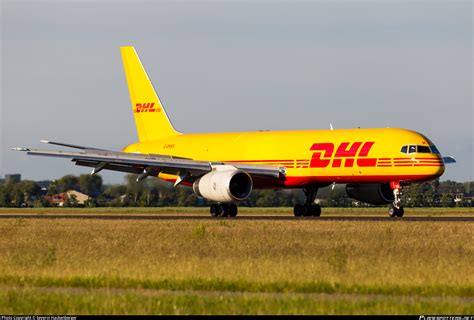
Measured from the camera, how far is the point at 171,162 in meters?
51.7

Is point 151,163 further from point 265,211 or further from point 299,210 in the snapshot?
point 265,211

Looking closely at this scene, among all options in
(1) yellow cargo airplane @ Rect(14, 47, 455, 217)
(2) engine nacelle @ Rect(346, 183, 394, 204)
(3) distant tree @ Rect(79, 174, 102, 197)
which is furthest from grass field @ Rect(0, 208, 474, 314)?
(3) distant tree @ Rect(79, 174, 102, 197)

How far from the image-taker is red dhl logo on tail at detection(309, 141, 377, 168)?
48.0 m

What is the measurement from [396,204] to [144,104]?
2009cm

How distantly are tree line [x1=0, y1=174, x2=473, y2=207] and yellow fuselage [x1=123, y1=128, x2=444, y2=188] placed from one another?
347 centimetres

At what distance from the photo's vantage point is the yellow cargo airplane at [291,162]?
47688 millimetres

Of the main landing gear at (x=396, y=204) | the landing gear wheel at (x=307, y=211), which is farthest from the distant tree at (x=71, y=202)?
the main landing gear at (x=396, y=204)

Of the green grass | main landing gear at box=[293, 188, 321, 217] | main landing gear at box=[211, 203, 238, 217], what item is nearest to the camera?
main landing gear at box=[211, 203, 238, 217]

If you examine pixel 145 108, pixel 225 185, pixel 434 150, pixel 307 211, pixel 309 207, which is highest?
pixel 145 108

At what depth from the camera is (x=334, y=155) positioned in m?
48.9

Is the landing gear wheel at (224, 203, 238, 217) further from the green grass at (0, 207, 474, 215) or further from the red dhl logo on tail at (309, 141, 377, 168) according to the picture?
the green grass at (0, 207, 474, 215)

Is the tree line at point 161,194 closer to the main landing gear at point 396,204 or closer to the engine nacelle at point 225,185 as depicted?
the engine nacelle at point 225,185

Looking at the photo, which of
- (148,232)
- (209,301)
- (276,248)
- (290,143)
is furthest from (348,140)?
(209,301)

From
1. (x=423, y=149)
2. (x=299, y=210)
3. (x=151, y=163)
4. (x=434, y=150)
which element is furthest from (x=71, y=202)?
(x=423, y=149)
